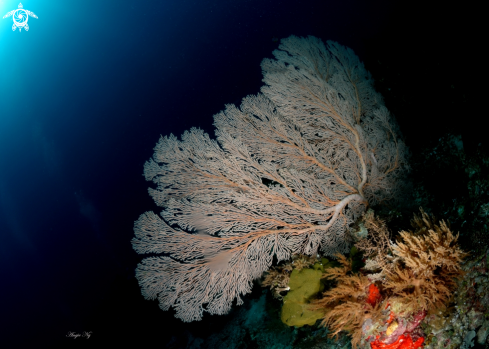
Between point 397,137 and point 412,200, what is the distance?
0.92 m

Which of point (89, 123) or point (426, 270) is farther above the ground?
point (89, 123)

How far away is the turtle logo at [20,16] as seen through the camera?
1088cm

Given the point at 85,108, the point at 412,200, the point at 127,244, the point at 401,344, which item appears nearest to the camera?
the point at 401,344

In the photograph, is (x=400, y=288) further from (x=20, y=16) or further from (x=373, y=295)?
(x=20, y=16)

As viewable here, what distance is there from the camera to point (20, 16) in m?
11.2

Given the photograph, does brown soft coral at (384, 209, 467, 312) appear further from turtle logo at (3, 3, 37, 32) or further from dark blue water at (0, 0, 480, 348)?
turtle logo at (3, 3, 37, 32)

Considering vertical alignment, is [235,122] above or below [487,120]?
above

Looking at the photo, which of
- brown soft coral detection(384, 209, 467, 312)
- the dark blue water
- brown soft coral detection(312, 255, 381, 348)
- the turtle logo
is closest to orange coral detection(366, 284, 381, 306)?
brown soft coral detection(312, 255, 381, 348)

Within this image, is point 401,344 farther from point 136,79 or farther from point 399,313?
point 136,79

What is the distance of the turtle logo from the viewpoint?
1088 cm

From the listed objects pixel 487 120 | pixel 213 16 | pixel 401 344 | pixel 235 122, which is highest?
pixel 213 16

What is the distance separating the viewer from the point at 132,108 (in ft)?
28.8

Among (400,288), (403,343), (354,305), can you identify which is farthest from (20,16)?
(403,343)

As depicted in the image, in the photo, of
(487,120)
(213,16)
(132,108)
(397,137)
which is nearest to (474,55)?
(487,120)
